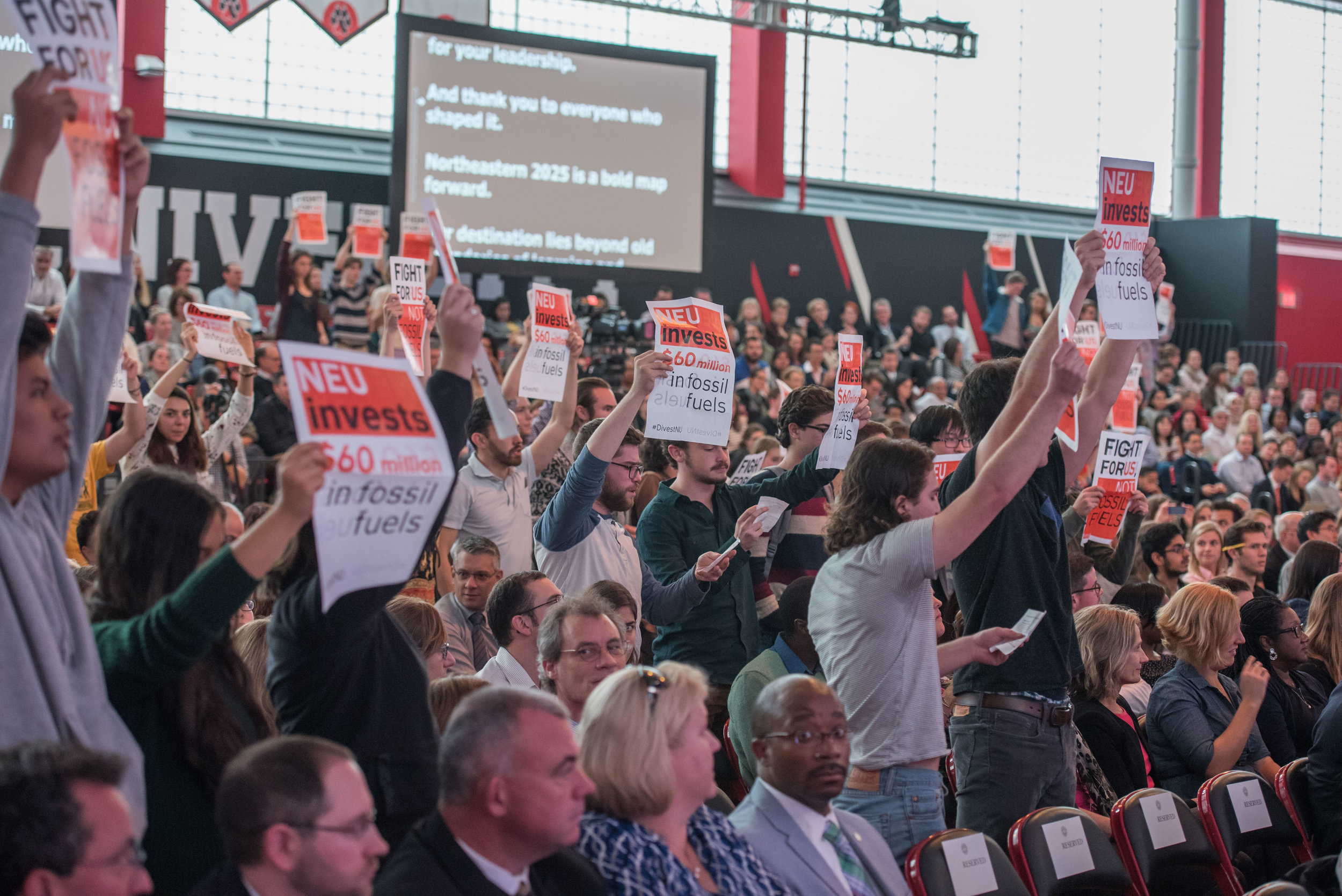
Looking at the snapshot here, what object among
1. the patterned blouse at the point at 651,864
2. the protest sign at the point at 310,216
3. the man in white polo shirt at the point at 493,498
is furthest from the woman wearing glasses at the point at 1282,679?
the protest sign at the point at 310,216

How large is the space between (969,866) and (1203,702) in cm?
182

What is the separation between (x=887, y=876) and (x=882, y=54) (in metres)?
15.5

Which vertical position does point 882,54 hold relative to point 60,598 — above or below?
above

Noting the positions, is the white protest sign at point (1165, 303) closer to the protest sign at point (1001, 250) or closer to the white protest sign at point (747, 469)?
the protest sign at point (1001, 250)

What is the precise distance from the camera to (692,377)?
430cm

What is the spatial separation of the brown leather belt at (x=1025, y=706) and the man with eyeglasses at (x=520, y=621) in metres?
1.13

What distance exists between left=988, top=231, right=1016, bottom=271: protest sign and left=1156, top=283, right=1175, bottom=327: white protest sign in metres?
2.74

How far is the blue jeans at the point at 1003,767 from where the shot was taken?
3150 millimetres

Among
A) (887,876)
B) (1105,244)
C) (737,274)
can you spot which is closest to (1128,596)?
(1105,244)

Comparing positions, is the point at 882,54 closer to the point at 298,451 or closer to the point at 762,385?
the point at 762,385

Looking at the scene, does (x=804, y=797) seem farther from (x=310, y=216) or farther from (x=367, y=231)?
(x=367, y=231)

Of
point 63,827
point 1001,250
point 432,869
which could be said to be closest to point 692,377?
point 432,869

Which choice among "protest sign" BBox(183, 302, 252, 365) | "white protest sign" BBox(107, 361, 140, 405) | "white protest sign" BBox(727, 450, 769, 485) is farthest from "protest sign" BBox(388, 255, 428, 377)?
"white protest sign" BBox(727, 450, 769, 485)

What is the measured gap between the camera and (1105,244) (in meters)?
3.43
